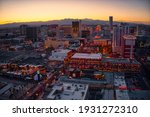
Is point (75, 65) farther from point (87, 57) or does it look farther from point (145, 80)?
point (145, 80)

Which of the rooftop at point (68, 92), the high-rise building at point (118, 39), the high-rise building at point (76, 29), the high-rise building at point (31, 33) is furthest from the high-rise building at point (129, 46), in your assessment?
the high-rise building at point (31, 33)

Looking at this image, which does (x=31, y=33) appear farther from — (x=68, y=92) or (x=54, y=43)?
(x=68, y=92)

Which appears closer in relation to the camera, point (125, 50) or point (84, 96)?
point (84, 96)

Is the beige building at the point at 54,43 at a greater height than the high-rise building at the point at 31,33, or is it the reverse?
the high-rise building at the point at 31,33

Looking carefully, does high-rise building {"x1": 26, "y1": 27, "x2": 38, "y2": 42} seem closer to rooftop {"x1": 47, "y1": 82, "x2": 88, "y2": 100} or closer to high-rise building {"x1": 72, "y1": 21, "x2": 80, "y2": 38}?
high-rise building {"x1": 72, "y1": 21, "x2": 80, "y2": 38}

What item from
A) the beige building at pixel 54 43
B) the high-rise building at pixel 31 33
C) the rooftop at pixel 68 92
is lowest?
the rooftop at pixel 68 92

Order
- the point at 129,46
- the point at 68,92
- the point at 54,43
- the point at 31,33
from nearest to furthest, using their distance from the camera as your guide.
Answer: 1. the point at 68,92
2. the point at 129,46
3. the point at 54,43
4. the point at 31,33

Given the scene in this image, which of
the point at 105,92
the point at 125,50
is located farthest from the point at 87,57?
the point at 105,92

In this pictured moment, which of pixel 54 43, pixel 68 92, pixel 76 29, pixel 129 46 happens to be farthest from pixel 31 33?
pixel 68 92

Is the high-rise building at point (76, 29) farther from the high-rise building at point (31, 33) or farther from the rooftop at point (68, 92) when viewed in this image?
the rooftop at point (68, 92)

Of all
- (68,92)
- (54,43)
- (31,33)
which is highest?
(31,33)

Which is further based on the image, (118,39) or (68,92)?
(118,39)
